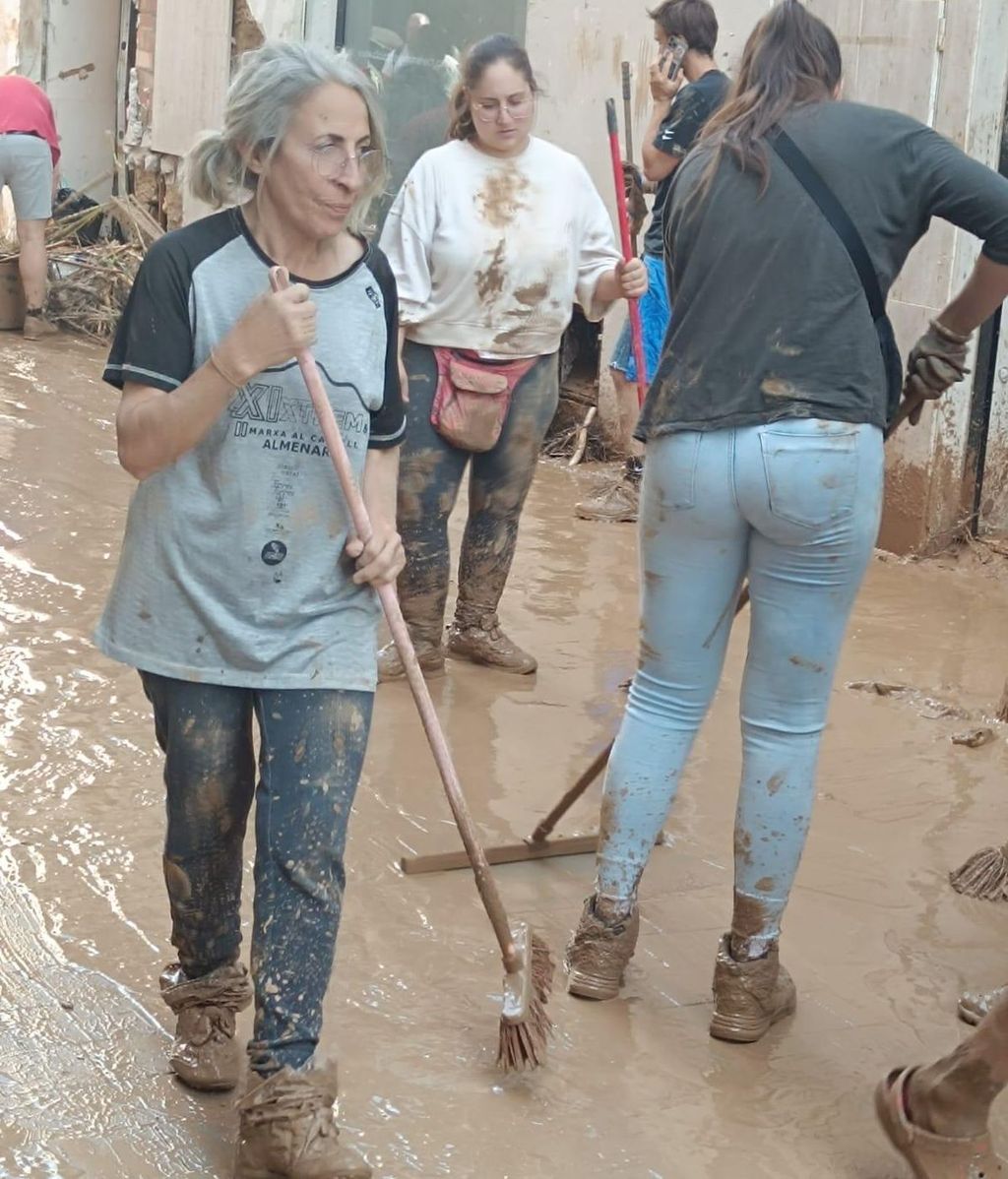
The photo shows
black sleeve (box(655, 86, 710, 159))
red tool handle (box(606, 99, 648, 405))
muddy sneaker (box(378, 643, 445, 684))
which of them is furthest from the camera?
black sleeve (box(655, 86, 710, 159))

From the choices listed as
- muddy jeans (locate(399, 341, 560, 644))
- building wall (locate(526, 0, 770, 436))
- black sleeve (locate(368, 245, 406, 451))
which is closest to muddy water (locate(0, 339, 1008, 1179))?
muddy jeans (locate(399, 341, 560, 644))

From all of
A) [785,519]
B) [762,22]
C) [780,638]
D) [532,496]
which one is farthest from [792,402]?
[532,496]

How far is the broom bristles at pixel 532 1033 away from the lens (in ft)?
10.6

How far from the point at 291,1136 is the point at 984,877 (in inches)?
80.7

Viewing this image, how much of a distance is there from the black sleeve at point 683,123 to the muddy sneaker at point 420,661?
228 cm

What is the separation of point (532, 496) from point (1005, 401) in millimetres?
2176

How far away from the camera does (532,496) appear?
8172mm

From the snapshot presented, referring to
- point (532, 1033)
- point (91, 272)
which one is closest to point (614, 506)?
point (532, 1033)

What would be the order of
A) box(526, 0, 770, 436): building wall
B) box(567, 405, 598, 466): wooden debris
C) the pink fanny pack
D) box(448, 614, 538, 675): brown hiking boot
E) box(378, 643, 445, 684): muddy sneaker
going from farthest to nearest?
box(567, 405, 598, 466): wooden debris
box(526, 0, 770, 436): building wall
box(448, 614, 538, 675): brown hiking boot
box(378, 643, 445, 684): muddy sneaker
the pink fanny pack

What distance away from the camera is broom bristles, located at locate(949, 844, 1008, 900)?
4.19 m

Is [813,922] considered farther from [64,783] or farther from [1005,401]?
[1005,401]

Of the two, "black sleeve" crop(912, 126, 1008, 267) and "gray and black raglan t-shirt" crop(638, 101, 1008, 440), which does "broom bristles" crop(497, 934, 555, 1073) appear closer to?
"gray and black raglan t-shirt" crop(638, 101, 1008, 440)

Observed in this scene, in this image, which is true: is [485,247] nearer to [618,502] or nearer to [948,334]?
[948,334]

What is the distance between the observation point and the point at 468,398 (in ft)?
17.3
